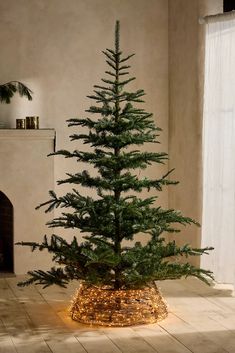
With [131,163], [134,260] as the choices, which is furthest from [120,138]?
[134,260]

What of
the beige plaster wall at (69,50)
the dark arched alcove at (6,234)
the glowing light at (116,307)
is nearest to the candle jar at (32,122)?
the beige plaster wall at (69,50)

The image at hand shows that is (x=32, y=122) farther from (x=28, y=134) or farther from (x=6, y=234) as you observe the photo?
(x=6, y=234)

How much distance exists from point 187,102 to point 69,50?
3.98 ft

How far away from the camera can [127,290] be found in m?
4.46

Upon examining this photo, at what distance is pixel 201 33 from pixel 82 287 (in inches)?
106

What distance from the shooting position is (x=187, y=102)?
648 centimetres

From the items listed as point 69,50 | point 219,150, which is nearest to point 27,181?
point 69,50

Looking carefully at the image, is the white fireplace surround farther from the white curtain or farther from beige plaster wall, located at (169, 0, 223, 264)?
the white curtain

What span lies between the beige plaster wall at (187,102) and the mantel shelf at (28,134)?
1.24m

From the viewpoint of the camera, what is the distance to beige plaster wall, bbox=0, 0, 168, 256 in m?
6.48

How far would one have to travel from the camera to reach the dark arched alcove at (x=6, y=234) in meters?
6.48

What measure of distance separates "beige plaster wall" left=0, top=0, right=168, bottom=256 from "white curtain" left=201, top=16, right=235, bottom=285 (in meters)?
1.07

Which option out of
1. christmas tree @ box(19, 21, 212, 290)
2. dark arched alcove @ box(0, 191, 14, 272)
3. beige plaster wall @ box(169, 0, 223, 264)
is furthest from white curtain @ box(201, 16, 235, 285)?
dark arched alcove @ box(0, 191, 14, 272)

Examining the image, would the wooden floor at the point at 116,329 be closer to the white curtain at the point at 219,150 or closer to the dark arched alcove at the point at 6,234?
the white curtain at the point at 219,150
